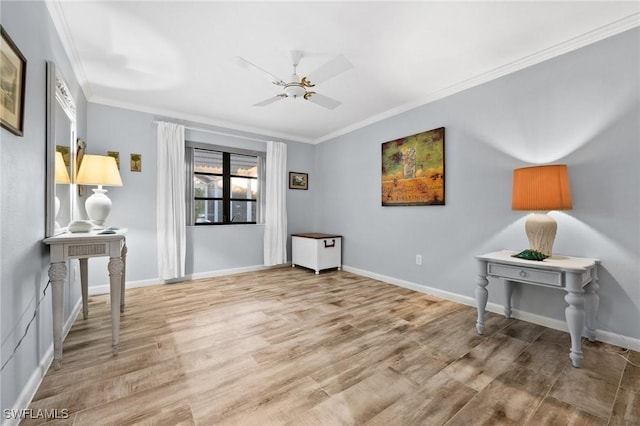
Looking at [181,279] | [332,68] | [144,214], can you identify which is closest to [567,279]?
[332,68]

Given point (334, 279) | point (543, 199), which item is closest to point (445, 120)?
point (543, 199)

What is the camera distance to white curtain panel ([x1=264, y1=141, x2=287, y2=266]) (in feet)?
15.4

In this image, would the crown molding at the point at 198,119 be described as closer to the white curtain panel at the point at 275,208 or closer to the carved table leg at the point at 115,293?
the white curtain panel at the point at 275,208

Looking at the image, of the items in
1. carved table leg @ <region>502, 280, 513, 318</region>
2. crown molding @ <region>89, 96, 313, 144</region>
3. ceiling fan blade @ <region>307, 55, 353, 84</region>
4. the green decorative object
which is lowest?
carved table leg @ <region>502, 280, 513, 318</region>

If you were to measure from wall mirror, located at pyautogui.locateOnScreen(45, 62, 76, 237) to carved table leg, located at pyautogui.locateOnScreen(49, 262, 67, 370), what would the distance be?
0.77ft

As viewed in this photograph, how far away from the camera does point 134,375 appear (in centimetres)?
170

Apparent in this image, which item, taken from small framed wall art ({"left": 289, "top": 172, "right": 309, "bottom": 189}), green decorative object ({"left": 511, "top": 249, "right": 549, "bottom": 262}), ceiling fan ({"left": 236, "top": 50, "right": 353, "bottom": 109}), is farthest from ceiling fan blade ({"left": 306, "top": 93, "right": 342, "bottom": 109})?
small framed wall art ({"left": 289, "top": 172, "right": 309, "bottom": 189})

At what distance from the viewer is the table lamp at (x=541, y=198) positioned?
79.7 inches

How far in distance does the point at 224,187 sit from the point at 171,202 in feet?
2.81

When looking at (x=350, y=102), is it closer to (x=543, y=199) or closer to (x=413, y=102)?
(x=413, y=102)

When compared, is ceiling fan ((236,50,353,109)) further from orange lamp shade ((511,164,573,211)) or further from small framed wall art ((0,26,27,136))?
orange lamp shade ((511,164,573,211))

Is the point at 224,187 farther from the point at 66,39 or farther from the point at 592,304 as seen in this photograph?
the point at 592,304

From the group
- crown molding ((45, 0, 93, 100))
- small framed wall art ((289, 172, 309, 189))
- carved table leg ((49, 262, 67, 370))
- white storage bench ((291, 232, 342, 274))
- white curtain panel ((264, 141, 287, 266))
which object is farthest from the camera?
small framed wall art ((289, 172, 309, 189))

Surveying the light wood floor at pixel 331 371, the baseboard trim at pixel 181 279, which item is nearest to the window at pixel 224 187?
the baseboard trim at pixel 181 279
